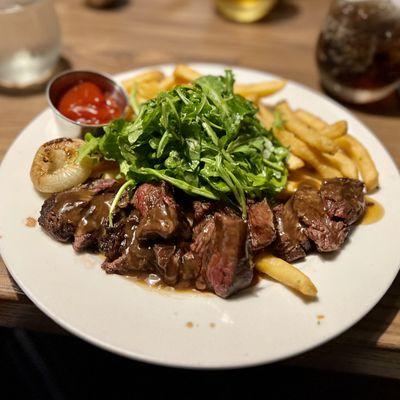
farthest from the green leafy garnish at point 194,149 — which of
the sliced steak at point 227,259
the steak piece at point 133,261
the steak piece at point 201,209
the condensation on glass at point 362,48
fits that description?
the condensation on glass at point 362,48

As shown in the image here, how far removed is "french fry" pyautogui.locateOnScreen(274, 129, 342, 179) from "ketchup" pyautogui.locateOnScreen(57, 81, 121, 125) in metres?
1.10

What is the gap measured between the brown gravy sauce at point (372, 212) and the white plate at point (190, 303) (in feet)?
0.13

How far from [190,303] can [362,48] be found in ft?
7.67

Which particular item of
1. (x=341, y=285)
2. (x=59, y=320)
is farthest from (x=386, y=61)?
(x=59, y=320)

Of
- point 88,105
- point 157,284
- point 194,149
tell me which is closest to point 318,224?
point 194,149

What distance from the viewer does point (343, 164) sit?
111 inches

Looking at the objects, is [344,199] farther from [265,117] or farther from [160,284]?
[160,284]

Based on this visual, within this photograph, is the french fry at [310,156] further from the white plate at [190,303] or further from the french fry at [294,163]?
the white plate at [190,303]

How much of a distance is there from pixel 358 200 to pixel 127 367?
1.64m

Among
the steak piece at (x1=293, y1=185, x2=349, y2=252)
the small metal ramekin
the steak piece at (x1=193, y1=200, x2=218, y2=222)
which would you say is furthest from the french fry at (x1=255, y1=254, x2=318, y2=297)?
the small metal ramekin

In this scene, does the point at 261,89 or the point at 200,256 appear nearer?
the point at 200,256

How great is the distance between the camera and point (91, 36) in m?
4.49

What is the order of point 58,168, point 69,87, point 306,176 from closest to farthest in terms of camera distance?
point 58,168
point 306,176
point 69,87

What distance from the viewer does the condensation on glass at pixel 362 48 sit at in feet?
11.1
